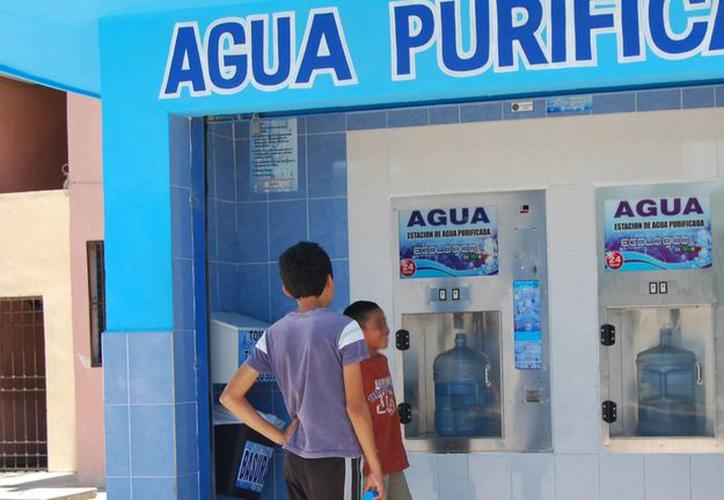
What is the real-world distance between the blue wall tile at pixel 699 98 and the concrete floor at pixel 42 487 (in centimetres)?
695

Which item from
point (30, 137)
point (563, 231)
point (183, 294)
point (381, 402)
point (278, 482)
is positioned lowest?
point (278, 482)

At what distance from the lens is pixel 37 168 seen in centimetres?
1505

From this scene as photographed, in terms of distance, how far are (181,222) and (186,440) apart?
1141mm

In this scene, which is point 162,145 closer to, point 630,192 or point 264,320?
point 264,320

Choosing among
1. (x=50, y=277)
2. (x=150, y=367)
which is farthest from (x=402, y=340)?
(x=50, y=277)

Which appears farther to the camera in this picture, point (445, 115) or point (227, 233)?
point (227, 233)

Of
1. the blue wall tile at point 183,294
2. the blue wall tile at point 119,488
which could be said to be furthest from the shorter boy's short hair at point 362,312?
the blue wall tile at point 119,488

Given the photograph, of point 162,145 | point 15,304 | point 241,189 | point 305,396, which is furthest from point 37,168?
point 305,396

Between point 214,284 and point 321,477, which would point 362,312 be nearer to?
point 321,477

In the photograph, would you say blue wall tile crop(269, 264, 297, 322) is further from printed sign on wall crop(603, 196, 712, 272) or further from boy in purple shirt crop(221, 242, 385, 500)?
boy in purple shirt crop(221, 242, 385, 500)

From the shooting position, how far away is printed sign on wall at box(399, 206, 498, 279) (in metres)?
7.64

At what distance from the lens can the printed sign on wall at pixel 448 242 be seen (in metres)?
7.64

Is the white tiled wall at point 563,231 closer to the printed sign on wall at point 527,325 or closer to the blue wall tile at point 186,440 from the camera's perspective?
the printed sign on wall at point 527,325

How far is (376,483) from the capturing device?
4.63 metres
